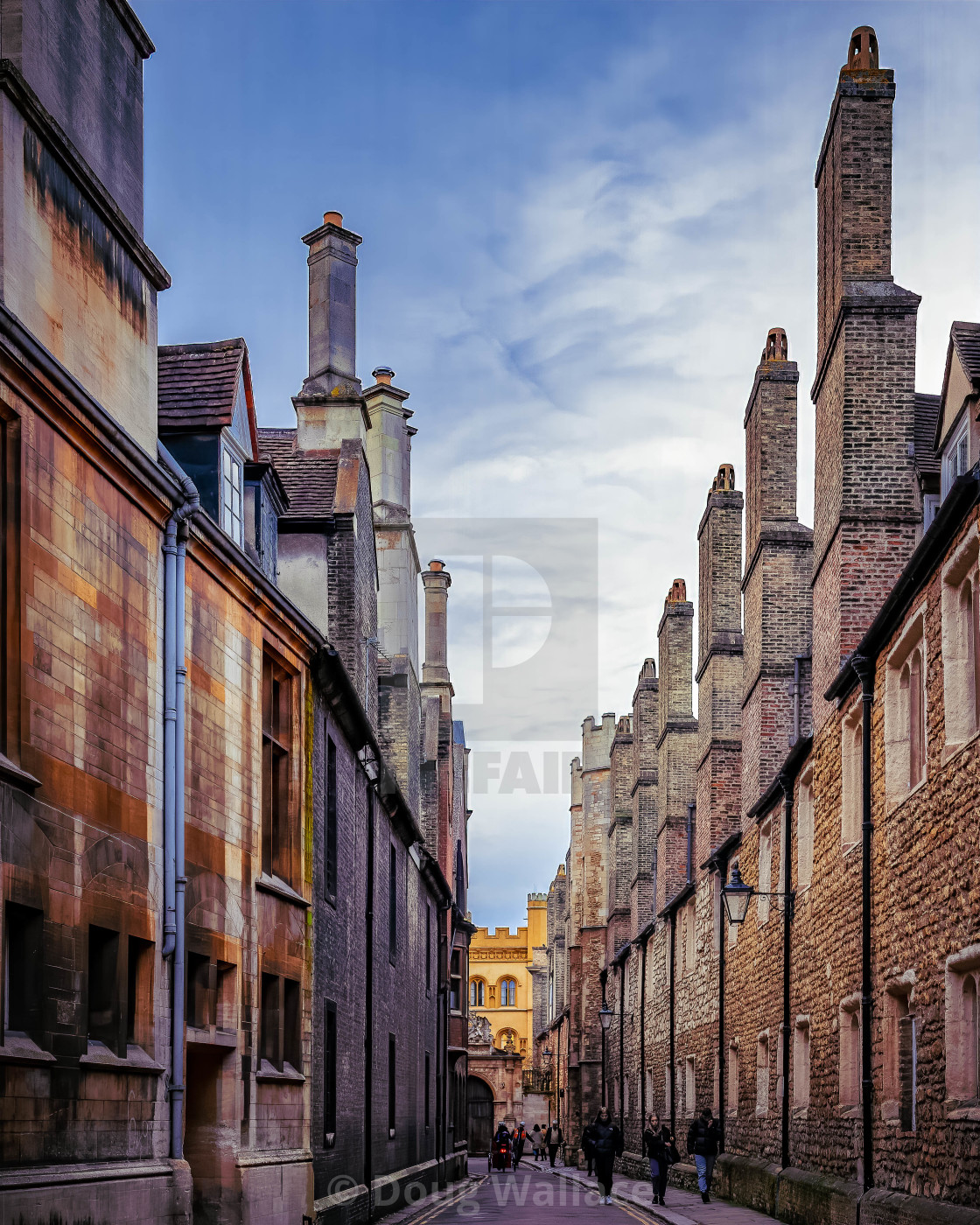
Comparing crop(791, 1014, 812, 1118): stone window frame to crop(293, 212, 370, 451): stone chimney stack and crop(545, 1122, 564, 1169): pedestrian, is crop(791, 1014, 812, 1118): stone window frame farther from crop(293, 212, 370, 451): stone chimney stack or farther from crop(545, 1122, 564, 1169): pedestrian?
crop(545, 1122, 564, 1169): pedestrian

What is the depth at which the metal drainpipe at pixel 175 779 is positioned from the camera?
11914mm

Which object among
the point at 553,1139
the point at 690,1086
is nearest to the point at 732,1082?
the point at 690,1086

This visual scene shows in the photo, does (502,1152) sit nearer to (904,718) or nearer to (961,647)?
(904,718)

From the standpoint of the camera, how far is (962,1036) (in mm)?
12336

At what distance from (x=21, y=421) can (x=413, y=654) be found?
2267 centimetres

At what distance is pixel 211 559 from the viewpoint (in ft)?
44.9

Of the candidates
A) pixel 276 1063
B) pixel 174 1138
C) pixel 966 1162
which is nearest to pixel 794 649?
pixel 276 1063

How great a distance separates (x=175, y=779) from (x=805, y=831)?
11724mm

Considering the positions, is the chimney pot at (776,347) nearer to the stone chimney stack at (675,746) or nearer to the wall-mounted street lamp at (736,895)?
the wall-mounted street lamp at (736,895)

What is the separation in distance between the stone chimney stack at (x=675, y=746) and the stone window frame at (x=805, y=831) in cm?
1635

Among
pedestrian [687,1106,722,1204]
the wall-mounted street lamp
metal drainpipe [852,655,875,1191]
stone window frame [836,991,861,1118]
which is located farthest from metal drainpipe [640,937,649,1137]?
metal drainpipe [852,655,875,1191]

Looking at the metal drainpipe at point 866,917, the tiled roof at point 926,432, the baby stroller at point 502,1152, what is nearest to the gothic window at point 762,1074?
the metal drainpipe at point 866,917

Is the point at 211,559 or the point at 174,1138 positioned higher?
the point at 211,559

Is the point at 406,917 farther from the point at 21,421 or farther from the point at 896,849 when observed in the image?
the point at 21,421
